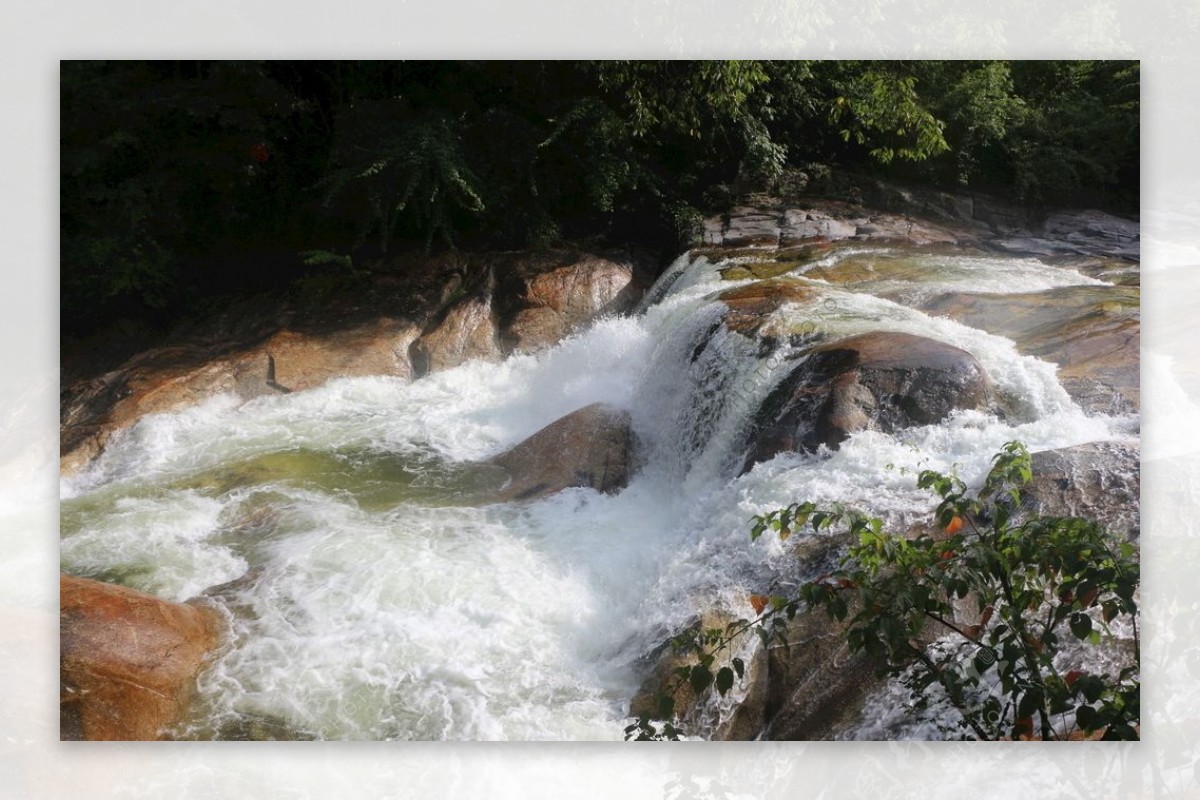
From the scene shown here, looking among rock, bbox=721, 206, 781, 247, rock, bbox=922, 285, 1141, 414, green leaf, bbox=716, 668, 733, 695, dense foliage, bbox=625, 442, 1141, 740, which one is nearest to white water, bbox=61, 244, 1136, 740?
rock, bbox=922, 285, 1141, 414

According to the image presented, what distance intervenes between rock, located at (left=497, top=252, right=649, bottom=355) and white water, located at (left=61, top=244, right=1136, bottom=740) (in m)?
0.18

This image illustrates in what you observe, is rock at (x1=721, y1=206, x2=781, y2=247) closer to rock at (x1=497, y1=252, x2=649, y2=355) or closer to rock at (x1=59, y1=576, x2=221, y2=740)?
rock at (x1=497, y1=252, x2=649, y2=355)

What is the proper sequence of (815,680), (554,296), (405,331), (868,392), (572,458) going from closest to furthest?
(815,680)
(868,392)
(572,458)
(405,331)
(554,296)

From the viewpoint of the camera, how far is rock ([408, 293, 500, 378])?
Answer: 3.95 meters

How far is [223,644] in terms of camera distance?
10.3 ft

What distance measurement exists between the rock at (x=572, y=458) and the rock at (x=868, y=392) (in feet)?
1.67

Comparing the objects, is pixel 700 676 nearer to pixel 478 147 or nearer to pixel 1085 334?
pixel 1085 334

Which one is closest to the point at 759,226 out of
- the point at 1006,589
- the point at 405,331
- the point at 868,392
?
the point at 868,392

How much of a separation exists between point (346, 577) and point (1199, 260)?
2.87m

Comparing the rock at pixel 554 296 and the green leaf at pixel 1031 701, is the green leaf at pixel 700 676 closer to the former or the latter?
the green leaf at pixel 1031 701

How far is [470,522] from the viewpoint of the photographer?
11.4 feet

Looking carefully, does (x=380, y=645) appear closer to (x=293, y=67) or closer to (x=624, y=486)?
(x=624, y=486)

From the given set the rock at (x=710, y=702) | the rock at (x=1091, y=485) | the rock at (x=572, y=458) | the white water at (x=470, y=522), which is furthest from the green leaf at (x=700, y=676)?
the rock at (x=572, y=458)

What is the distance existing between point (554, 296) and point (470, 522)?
1.12 metres
